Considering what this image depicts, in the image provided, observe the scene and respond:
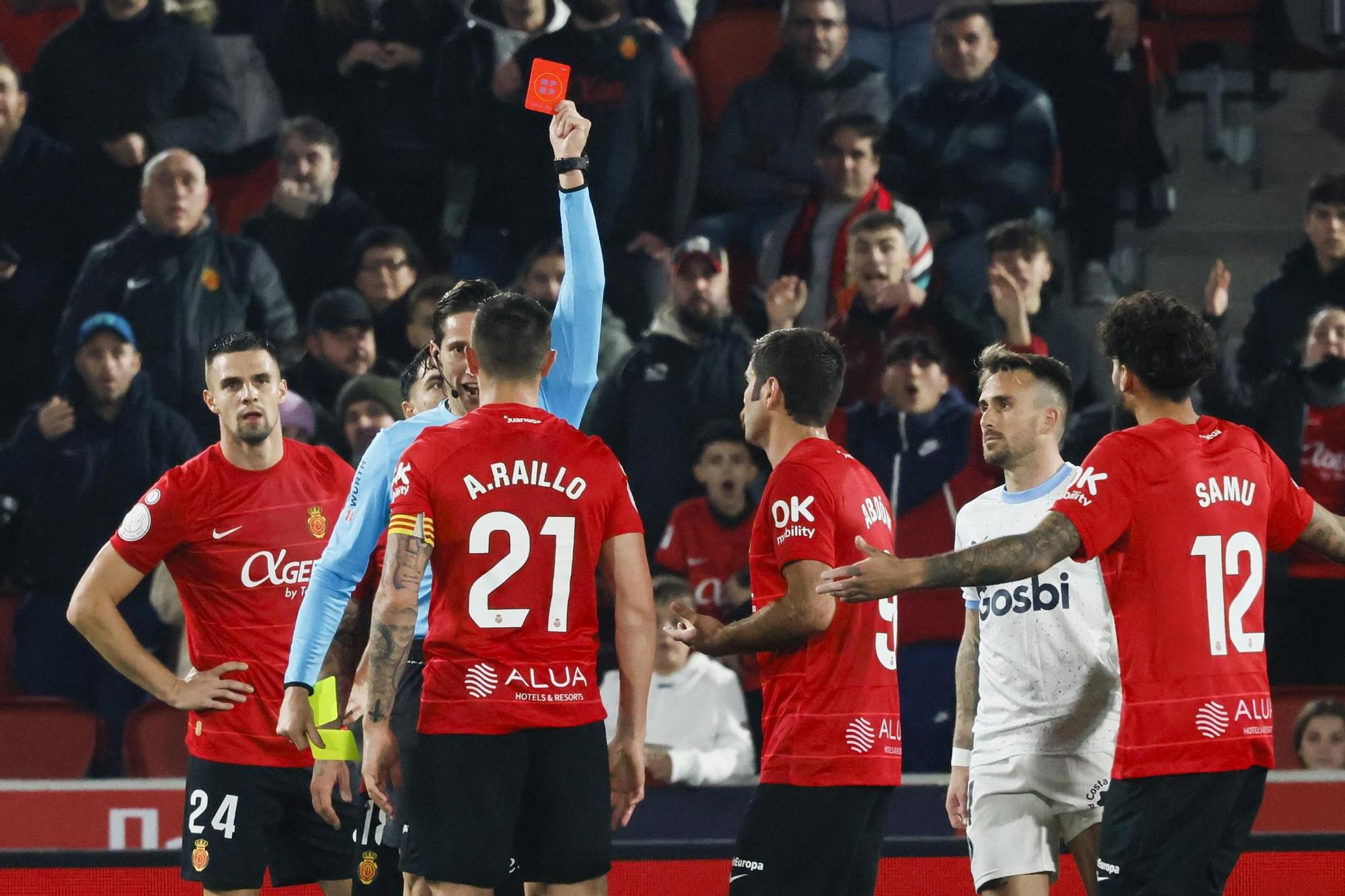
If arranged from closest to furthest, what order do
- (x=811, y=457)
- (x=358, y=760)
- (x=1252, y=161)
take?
1. (x=811, y=457)
2. (x=358, y=760)
3. (x=1252, y=161)

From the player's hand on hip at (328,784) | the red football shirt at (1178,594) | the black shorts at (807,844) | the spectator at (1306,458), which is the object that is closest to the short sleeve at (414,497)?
the player's hand on hip at (328,784)

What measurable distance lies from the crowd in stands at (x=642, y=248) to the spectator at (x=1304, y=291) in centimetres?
1

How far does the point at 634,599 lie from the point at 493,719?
45 cm

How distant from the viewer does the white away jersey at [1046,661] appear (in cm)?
480

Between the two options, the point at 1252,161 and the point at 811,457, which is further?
the point at 1252,161

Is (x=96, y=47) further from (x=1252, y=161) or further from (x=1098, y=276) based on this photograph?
(x=1252, y=161)

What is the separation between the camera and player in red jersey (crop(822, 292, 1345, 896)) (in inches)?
→ 150

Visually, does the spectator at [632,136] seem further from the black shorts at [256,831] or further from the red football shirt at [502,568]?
the red football shirt at [502,568]

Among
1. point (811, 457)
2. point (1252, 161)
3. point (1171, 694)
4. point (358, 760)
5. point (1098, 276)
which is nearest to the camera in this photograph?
point (1171, 694)

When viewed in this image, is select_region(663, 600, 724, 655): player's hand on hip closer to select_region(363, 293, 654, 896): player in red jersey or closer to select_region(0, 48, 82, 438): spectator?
select_region(363, 293, 654, 896): player in red jersey

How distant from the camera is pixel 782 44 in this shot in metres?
9.03

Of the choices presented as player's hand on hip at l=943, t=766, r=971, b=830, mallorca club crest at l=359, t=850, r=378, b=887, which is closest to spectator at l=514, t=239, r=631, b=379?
player's hand on hip at l=943, t=766, r=971, b=830

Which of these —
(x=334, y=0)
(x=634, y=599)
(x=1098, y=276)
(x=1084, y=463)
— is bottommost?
(x=634, y=599)

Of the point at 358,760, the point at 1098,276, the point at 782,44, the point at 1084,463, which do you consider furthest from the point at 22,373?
the point at 1084,463
